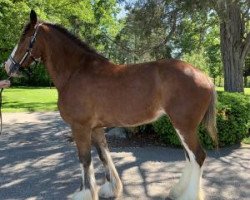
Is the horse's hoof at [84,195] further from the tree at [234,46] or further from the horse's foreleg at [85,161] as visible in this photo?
the tree at [234,46]

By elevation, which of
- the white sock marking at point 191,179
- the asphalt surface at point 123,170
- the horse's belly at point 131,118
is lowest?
the asphalt surface at point 123,170

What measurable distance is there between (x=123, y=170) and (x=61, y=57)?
7.92 feet

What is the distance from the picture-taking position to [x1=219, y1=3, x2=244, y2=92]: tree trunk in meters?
12.3

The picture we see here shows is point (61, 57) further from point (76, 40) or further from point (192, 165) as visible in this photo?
point (192, 165)

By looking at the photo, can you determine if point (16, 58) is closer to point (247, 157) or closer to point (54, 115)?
point (247, 157)

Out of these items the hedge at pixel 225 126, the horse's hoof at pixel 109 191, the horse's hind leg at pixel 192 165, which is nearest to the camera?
the horse's hind leg at pixel 192 165

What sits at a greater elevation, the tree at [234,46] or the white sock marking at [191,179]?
the tree at [234,46]

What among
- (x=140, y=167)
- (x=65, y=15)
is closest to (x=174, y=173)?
(x=140, y=167)

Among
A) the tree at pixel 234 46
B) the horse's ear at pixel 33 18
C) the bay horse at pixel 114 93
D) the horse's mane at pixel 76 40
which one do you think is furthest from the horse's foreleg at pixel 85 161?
the tree at pixel 234 46

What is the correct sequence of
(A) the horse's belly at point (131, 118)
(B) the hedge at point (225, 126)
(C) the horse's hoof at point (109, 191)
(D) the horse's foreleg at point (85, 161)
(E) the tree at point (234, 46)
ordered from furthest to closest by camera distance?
(E) the tree at point (234, 46) < (B) the hedge at point (225, 126) < (C) the horse's hoof at point (109, 191) < (D) the horse's foreleg at point (85, 161) < (A) the horse's belly at point (131, 118)

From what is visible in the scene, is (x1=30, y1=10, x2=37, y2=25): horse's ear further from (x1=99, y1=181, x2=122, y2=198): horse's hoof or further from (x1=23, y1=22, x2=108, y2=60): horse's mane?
(x1=99, y1=181, x2=122, y2=198): horse's hoof

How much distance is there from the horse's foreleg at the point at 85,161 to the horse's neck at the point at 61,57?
0.68m

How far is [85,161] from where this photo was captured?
492 centimetres

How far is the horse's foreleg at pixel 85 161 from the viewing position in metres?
4.84
